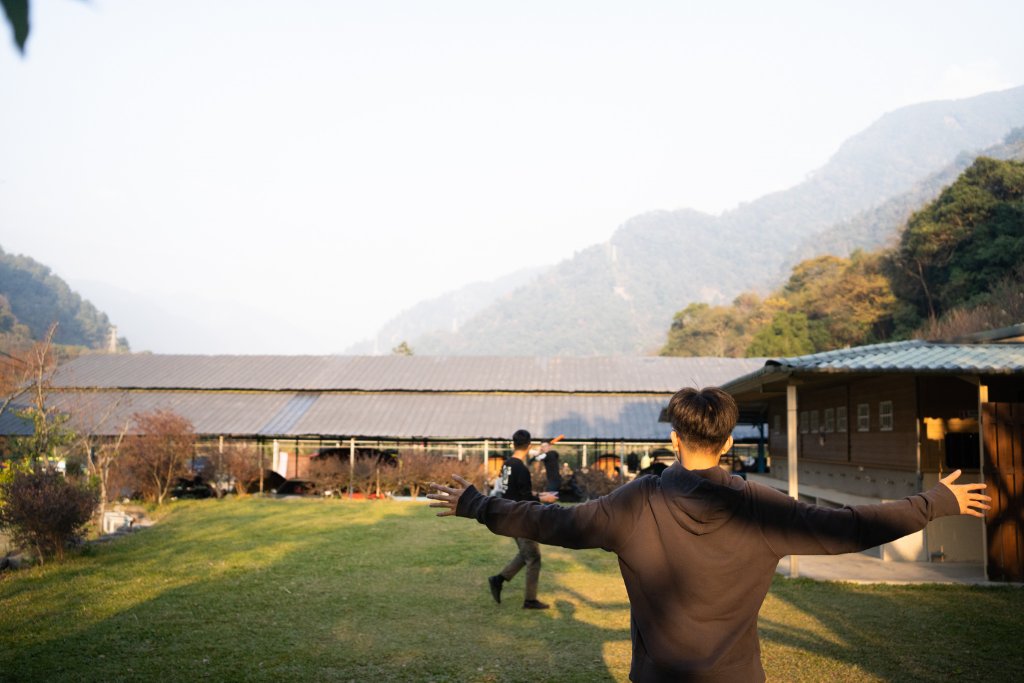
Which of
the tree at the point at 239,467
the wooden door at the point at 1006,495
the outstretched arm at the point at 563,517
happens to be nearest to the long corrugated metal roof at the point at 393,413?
the tree at the point at 239,467

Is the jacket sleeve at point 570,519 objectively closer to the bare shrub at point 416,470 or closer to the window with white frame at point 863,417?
the window with white frame at point 863,417

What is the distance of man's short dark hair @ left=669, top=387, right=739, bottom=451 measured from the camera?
2.99 meters

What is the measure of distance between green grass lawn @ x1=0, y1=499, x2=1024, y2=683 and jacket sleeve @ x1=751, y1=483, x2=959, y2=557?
4.18m

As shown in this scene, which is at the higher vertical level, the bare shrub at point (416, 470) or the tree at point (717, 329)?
the tree at point (717, 329)

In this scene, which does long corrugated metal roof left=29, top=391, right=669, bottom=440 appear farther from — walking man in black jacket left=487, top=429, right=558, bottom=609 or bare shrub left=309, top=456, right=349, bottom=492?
walking man in black jacket left=487, top=429, right=558, bottom=609

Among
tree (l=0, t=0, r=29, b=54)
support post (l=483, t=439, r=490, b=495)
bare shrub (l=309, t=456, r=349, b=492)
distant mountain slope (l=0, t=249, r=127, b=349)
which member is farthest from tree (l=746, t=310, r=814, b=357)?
tree (l=0, t=0, r=29, b=54)

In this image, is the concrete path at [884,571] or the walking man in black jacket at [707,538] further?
the concrete path at [884,571]

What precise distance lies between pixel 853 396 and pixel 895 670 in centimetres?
1146

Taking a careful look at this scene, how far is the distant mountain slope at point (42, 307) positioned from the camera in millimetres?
68062

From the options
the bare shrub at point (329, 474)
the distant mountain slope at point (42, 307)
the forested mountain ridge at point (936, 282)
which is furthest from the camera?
the distant mountain slope at point (42, 307)

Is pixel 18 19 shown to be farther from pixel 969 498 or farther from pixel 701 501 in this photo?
pixel 969 498

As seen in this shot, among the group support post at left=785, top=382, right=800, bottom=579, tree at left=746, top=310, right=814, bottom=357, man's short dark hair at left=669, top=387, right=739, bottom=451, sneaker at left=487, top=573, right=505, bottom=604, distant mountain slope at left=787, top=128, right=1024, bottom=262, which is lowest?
sneaker at left=487, top=573, right=505, bottom=604

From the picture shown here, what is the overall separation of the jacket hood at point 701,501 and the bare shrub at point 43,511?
11.6 m

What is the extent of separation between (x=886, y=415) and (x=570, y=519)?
45.7 ft
